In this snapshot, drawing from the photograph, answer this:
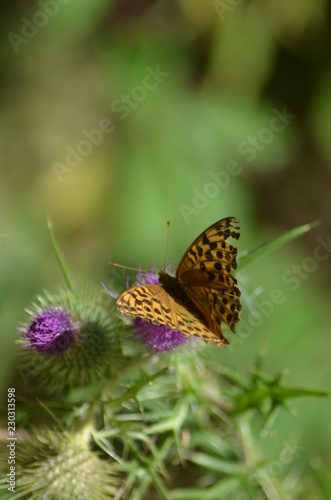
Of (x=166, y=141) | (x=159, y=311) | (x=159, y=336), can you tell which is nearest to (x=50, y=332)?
(x=159, y=336)

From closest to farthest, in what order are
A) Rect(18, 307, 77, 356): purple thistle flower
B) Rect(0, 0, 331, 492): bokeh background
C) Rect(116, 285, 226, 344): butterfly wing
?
Rect(116, 285, 226, 344): butterfly wing < Rect(18, 307, 77, 356): purple thistle flower < Rect(0, 0, 331, 492): bokeh background

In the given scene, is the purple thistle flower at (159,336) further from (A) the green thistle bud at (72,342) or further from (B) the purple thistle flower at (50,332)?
(B) the purple thistle flower at (50,332)

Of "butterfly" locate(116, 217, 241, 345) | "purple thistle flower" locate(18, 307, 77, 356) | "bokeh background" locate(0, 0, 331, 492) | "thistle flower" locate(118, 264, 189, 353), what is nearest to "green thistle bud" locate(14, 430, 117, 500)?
"purple thistle flower" locate(18, 307, 77, 356)

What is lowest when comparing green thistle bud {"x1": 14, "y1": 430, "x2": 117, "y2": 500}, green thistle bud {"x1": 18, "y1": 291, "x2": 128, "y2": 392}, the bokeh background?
green thistle bud {"x1": 14, "y1": 430, "x2": 117, "y2": 500}

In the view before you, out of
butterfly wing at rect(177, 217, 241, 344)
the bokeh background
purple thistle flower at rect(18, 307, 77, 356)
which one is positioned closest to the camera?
butterfly wing at rect(177, 217, 241, 344)

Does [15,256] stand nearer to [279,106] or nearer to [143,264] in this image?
[143,264]

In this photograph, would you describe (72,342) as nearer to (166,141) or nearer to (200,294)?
(200,294)

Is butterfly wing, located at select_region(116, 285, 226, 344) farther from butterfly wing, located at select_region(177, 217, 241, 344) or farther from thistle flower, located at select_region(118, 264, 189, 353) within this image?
thistle flower, located at select_region(118, 264, 189, 353)
